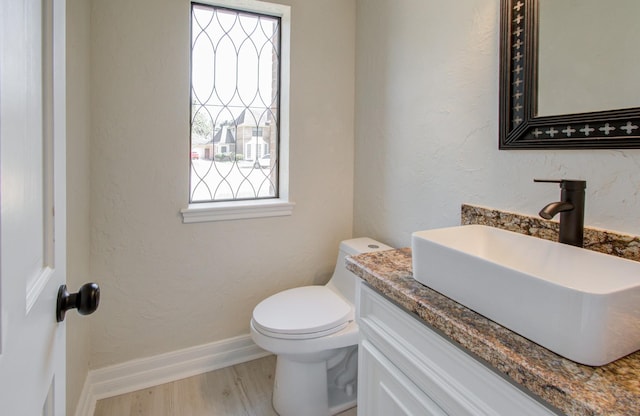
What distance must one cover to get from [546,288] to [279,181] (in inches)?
65.9

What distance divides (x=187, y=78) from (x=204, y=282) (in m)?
1.06

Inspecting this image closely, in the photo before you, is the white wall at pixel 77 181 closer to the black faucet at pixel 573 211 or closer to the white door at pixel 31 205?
the white door at pixel 31 205

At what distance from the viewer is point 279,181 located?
216cm

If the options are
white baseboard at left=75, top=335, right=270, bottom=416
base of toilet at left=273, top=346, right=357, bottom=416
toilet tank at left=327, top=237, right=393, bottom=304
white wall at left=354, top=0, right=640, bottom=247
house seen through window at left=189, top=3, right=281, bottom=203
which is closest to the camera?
white wall at left=354, top=0, right=640, bottom=247

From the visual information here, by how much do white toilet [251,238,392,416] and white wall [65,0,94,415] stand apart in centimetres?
70

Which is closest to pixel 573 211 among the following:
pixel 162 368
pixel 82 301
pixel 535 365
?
pixel 535 365

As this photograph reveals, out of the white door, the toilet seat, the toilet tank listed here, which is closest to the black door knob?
the white door

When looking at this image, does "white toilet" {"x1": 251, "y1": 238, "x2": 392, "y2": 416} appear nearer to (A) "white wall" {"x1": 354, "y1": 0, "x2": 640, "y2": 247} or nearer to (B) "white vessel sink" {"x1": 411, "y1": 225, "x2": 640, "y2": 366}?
(A) "white wall" {"x1": 354, "y1": 0, "x2": 640, "y2": 247}

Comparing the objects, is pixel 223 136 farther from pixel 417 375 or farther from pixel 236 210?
pixel 417 375

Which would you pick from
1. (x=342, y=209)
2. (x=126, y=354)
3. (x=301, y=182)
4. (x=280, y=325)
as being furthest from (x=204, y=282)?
(x=342, y=209)

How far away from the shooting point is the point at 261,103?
2109 millimetres

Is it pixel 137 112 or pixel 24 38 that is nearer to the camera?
pixel 24 38

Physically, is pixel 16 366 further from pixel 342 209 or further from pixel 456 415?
pixel 342 209

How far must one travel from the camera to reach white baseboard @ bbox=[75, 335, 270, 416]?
173cm
